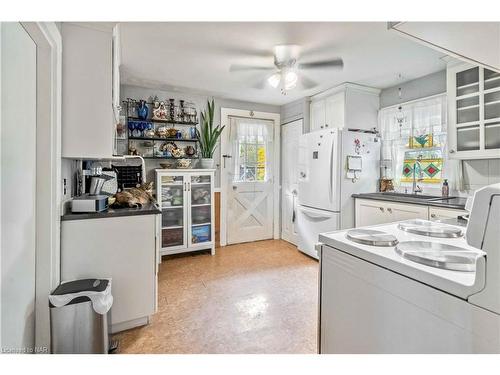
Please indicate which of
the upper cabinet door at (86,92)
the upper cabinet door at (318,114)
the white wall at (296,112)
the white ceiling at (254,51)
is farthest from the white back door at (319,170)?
the upper cabinet door at (86,92)

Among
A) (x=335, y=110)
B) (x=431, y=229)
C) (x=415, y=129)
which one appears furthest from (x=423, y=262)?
(x=335, y=110)

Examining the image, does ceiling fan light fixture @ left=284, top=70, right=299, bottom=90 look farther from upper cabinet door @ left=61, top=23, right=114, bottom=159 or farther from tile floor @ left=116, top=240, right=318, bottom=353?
tile floor @ left=116, top=240, right=318, bottom=353

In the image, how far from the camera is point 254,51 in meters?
2.36

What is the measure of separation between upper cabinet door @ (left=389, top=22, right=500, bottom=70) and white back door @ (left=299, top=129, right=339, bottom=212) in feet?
7.12

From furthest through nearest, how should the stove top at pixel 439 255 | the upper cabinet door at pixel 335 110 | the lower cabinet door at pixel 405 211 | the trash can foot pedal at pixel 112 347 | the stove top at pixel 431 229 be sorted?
the upper cabinet door at pixel 335 110 < the lower cabinet door at pixel 405 211 < the trash can foot pedal at pixel 112 347 < the stove top at pixel 431 229 < the stove top at pixel 439 255

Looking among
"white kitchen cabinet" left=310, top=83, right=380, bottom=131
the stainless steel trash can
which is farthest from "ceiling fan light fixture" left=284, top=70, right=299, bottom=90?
the stainless steel trash can

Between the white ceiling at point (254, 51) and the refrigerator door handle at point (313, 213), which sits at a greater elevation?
the white ceiling at point (254, 51)

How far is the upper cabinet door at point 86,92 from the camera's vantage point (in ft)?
5.62

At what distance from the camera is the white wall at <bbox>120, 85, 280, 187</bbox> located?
341cm

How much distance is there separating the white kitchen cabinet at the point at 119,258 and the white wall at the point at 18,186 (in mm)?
248

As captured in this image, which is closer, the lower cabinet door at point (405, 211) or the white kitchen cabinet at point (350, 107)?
the lower cabinet door at point (405, 211)

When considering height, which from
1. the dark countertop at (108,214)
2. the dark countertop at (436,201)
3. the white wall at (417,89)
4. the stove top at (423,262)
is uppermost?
the white wall at (417,89)

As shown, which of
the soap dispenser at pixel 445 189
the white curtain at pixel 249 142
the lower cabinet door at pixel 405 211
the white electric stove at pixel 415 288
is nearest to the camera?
the white electric stove at pixel 415 288

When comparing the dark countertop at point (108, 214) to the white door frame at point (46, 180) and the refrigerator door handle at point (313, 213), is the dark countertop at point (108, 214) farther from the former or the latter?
the refrigerator door handle at point (313, 213)
